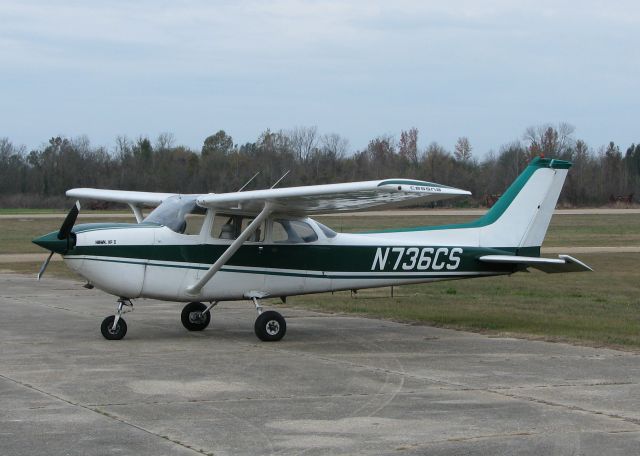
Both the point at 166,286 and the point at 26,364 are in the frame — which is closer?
the point at 26,364

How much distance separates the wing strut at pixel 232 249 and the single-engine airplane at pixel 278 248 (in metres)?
0.02

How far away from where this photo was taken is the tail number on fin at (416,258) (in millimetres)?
14555

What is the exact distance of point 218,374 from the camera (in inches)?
421

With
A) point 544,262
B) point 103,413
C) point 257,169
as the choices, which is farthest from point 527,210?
point 257,169

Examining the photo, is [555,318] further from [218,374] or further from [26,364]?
[26,364]

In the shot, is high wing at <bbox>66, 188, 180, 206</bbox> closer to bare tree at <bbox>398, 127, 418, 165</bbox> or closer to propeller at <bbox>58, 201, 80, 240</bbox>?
propeller at <bbox>58, 201, 80, 240</bbox>

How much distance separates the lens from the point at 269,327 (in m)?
13.5

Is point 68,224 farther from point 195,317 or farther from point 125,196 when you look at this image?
point 125,196

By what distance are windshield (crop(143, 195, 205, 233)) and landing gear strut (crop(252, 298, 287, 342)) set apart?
1622 millimetres

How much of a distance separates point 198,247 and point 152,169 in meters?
61.1

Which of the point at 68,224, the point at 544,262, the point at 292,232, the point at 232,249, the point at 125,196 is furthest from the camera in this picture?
the point at 125,196

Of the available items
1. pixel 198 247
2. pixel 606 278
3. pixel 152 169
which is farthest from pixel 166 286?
pixel 152 169

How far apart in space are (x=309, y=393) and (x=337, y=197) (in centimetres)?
361

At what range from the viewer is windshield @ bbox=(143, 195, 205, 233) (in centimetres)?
1374
